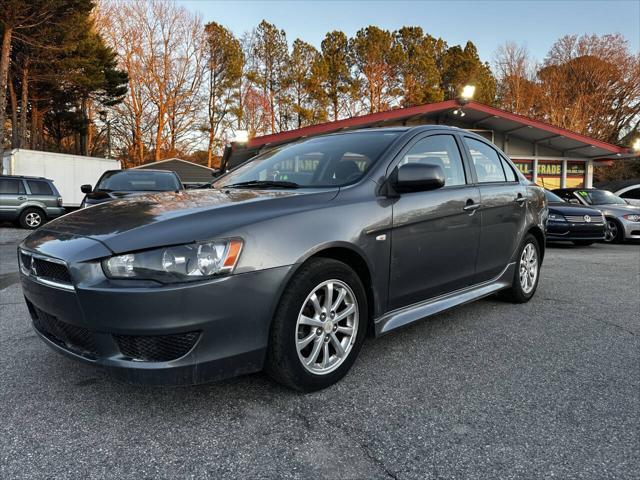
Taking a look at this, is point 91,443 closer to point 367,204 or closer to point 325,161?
point 367,204

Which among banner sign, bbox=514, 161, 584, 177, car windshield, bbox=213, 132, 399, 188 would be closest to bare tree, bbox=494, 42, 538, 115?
banner sign, bbox=514, 161, 584, 177

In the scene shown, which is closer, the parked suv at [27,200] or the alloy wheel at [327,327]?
the alloy wheel at [327,327]

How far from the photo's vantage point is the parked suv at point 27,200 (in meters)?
13.7

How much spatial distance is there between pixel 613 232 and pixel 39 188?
632 inches

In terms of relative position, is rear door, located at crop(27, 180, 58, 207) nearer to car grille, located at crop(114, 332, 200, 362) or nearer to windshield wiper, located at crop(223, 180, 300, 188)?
windshield wiper, located at crop(223, 180, 300, 188)

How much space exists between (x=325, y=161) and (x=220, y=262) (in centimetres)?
142

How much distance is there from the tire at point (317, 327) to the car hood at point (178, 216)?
380mm

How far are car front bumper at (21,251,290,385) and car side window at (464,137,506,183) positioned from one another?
233cm

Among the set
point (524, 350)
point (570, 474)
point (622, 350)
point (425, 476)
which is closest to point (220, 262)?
point (425, 476)

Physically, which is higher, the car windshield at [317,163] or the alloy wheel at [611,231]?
the car windshield at [317,163]

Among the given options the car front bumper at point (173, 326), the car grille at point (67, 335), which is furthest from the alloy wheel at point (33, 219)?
the car front bumper at point (173, 326)

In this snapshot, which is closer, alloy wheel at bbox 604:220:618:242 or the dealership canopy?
alloy wheel at bbox 604:220:618:242

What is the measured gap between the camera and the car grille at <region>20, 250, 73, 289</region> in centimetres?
219

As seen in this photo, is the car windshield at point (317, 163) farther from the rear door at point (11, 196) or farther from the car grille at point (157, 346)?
the rear door at point (11, 196)
